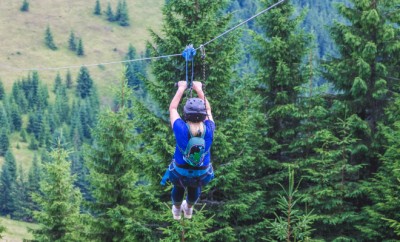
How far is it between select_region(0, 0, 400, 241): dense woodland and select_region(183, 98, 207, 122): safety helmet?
23.1 ft

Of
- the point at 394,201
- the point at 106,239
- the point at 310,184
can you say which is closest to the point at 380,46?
the point at 310,184

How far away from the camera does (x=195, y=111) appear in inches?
363

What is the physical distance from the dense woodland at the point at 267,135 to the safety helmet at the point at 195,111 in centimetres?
705

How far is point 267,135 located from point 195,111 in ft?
46.9

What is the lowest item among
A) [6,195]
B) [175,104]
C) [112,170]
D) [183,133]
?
[6,195]

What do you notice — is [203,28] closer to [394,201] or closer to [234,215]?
[234,215]

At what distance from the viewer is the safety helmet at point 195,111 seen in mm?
9234

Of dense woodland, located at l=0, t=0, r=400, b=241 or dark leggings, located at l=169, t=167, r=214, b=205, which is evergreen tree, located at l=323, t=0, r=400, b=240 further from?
dark leggings, located at l=169, t=167, r=214, b=205

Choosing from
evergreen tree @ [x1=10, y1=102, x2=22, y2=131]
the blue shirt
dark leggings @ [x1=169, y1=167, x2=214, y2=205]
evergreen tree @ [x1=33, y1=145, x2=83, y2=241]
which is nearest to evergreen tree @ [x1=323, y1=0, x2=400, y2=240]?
dark leggings @ [x1=169, y1=167, x2=214, y2=205]

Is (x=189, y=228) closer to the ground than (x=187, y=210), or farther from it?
closer to the ground

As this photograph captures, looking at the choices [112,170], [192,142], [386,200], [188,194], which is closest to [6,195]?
[112,170]

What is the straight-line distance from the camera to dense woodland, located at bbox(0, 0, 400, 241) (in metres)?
18.6

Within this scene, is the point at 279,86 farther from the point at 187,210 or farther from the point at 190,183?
the point at 190,183

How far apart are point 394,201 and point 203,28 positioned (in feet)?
27.7
